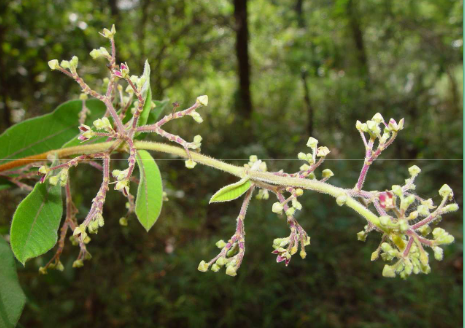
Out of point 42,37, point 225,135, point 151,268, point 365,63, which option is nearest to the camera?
point 42,37

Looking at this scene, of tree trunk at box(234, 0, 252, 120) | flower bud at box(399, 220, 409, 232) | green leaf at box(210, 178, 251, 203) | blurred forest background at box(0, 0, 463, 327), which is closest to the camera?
flower bud at box(399, 220, 409, 232)

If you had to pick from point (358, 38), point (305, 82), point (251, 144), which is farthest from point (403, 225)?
point (358, 38)

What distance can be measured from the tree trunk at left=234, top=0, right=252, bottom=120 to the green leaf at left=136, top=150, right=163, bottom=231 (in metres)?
6.23

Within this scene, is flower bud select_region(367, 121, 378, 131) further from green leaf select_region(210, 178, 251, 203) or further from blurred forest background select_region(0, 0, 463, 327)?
blurred forest background select_region(0, 0, 463, 327)

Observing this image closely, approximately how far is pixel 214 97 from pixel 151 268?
497 centimetres

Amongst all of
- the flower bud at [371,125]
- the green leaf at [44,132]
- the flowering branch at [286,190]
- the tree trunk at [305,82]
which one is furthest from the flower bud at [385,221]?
the tree trunk at [305,82]

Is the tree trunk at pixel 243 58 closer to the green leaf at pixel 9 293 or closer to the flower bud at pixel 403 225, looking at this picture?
the green leaf at pixel 9 293

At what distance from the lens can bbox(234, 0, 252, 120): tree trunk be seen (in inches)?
261

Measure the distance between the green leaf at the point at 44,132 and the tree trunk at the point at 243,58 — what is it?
19.4ft

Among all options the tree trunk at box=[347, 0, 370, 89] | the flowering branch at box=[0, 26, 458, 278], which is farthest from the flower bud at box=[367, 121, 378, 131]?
the tree trunk at box=[347, 0, 370, 89]

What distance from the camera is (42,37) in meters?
4.06

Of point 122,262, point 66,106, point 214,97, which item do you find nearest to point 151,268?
point 122,262

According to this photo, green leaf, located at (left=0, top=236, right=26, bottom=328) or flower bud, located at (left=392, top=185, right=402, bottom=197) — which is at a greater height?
flower bud, located at (left=392, top=185, right=402, bottom=197)

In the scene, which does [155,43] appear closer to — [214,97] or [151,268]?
[214,97]
